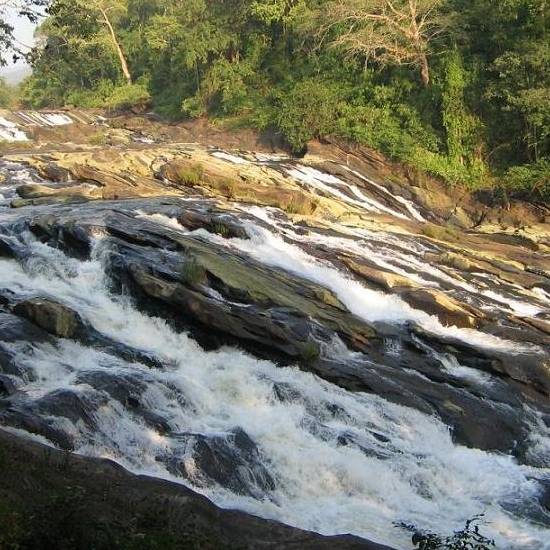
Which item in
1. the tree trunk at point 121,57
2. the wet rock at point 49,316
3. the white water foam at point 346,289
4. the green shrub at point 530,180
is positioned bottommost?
the white water foam at point 346,289

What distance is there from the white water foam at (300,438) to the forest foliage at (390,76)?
1019cm

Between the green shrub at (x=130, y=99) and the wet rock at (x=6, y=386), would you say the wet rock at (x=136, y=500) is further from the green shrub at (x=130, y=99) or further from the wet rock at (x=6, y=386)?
the green shrub at (x=130, y=99)

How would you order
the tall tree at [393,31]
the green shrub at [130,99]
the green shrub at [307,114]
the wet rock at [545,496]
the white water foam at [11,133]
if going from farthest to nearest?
the green shrub at [130,99]
the white water foam at [11,133]
the green shrub at [307,114]
the tall tree at [393,31]
the wet rock at [545,496]

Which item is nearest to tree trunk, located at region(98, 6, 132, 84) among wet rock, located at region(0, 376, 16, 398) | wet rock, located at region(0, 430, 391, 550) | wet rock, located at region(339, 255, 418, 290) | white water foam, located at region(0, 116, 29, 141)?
white water foam, located at region(0, 116, 29, 141)

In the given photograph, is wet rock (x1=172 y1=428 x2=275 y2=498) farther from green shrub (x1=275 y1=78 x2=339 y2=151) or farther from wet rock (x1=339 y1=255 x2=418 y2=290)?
green shrub (x1=275 y1=78 x2=339 y2=151)

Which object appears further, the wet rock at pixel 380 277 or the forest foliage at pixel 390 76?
the forest foliage at pixel 390 76

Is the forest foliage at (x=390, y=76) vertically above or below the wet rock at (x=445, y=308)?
above

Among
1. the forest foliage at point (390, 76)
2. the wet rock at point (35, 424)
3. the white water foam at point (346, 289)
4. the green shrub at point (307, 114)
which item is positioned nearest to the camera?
the wet rock at point (35, 424)

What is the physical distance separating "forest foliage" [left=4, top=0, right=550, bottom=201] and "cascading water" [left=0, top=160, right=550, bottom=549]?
10165 mm

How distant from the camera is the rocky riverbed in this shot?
28.6 ft

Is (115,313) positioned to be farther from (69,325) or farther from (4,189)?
(4,189)

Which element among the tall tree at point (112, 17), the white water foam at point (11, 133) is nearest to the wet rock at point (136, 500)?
the white water foam at point (11, 133)

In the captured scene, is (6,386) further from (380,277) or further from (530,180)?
(530,180)

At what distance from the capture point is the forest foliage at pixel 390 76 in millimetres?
27344
